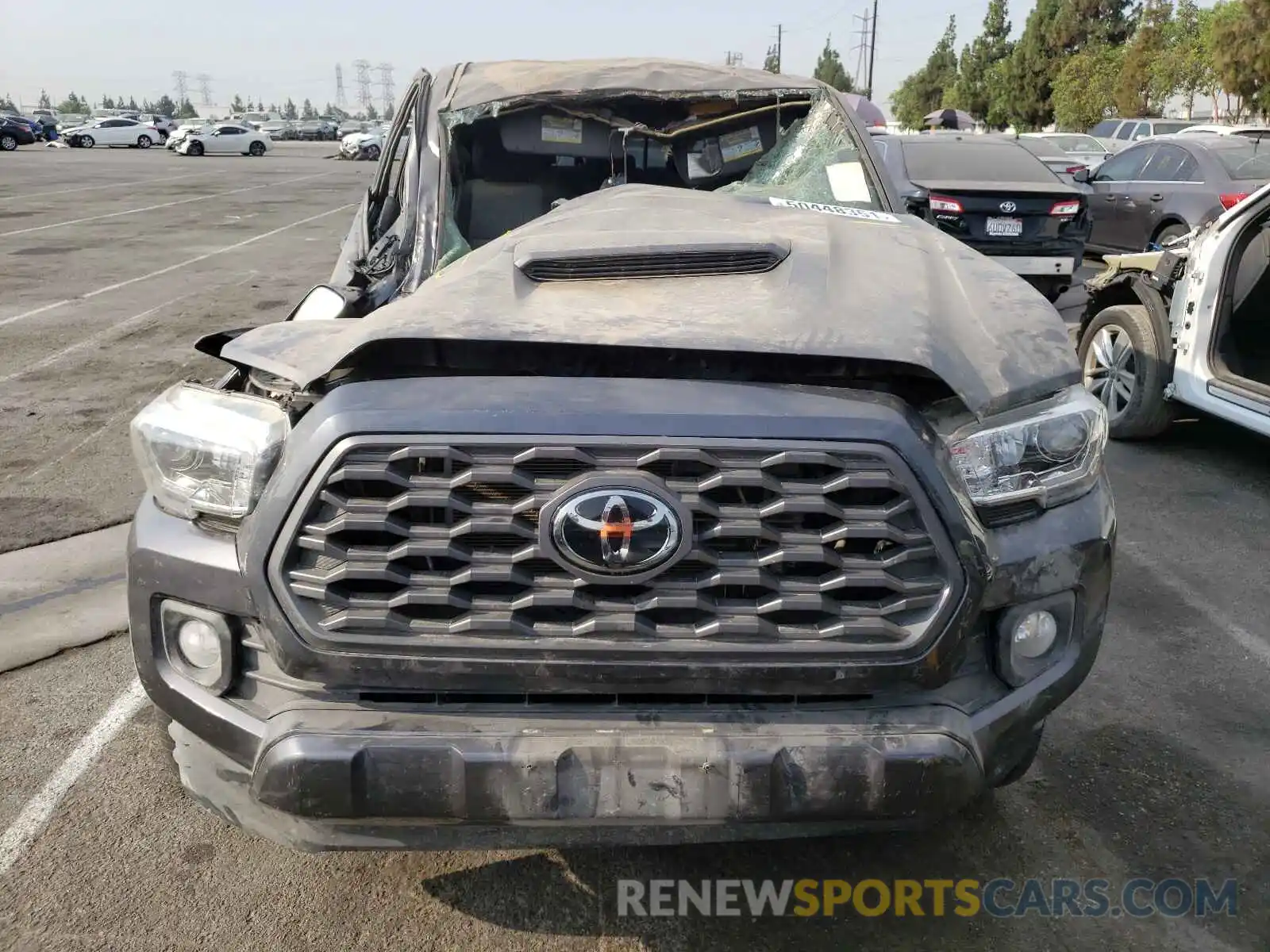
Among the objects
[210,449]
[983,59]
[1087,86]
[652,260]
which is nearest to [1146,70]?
[1087,86]

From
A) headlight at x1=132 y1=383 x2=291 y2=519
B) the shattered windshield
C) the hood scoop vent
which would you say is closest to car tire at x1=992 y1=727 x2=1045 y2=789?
the hood scoop vent

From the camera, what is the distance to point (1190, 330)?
535 cm

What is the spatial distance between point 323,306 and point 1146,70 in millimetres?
47256

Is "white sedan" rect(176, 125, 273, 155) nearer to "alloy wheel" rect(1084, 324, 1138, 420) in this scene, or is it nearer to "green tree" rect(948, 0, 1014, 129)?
"green tree" rect(948, 0, 1014, 129)

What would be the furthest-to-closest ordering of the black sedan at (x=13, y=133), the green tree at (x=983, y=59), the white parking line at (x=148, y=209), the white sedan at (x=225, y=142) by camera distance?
the green tree at (x=983, y=59), the white sedan at (x=225, y=142), the black sedan at (x=13, y=133), the white parking line at (x=148, y=209)

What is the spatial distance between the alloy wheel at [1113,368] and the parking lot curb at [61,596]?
16.7 feet

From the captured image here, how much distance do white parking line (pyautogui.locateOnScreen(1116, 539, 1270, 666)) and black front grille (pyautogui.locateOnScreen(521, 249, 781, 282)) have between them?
252 centimetres

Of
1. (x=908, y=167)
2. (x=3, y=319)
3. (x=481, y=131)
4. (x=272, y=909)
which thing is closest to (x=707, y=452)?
(x=272, y=909)

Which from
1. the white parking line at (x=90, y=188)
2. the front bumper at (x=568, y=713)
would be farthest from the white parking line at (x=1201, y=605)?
the white parking line at (x=90, y=188)

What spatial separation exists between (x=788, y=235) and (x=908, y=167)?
791cm

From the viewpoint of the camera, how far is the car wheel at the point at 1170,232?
10453 millimetres

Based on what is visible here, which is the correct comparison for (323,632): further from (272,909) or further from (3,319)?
(3,319)

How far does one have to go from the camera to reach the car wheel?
1045 cm

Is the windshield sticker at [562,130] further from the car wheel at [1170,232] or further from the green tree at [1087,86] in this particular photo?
the green tree at [1087,86]
